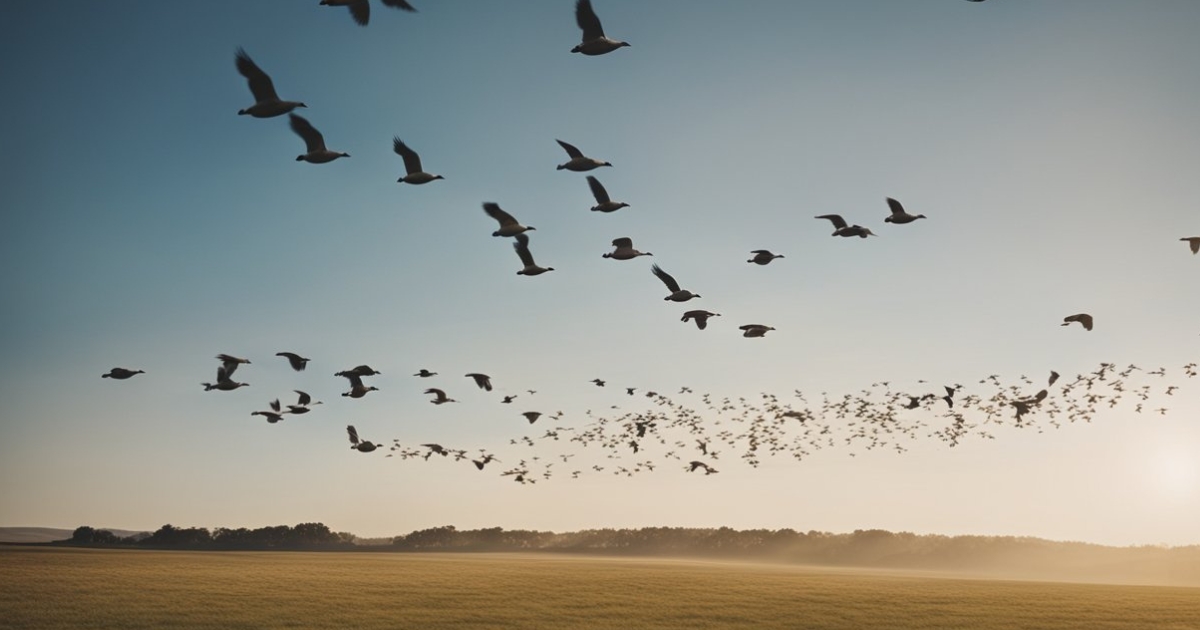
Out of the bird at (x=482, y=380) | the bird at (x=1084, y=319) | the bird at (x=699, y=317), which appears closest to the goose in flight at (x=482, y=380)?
the bird at (x=482, y=380)

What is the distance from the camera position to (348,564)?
63344 mm

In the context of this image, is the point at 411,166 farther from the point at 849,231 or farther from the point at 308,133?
the point at 849,231

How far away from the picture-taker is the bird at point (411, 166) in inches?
874

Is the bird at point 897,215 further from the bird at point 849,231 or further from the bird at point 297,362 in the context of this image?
the bird at point 297,362

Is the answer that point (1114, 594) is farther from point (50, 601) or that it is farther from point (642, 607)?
point (50, 601)

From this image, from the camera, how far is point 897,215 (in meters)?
25.4

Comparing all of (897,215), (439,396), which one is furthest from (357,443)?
(897,215)

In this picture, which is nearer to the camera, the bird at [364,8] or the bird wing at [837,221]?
the bird at [364,8]

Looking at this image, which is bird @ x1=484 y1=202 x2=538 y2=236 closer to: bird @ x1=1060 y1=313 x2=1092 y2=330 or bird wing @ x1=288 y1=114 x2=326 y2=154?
bird wing @ x1=288 y1=114 x2=326 y2=154

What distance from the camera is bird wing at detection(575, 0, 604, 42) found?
61.9ft

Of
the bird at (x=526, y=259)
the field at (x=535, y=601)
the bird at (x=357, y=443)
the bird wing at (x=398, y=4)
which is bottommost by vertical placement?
the field at (x=535, y=601)

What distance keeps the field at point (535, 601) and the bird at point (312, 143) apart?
64.9ft

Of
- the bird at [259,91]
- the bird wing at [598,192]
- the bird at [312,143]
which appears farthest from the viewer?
the bird wing at [598,192]

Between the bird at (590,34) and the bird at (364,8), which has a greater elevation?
the bird at (590,34)
